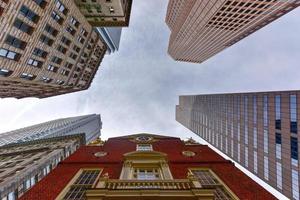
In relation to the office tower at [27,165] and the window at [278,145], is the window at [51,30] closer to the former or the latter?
the office tower at [27,165]

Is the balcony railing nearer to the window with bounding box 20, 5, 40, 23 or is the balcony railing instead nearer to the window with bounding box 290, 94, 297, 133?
the window with bounding box 20, 5, 40, 23

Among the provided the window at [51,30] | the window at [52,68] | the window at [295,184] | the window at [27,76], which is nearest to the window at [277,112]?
the window at [295,184]

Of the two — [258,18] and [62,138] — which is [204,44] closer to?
[258,18]

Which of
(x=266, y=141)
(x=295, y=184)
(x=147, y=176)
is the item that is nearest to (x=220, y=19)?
(x=266, y=141)

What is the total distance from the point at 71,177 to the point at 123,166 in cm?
444

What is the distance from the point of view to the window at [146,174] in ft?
65.2

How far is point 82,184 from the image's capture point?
1852 cm

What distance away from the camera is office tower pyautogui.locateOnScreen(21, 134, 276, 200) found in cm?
1423

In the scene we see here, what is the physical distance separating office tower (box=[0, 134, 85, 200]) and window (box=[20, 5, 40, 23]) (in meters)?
25.3

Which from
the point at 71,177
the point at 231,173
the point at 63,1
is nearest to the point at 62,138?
the point at 63,1

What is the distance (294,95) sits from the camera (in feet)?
190

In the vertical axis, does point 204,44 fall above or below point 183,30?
below

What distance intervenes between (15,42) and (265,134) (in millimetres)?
67577

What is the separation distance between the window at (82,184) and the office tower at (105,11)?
34134 mm
